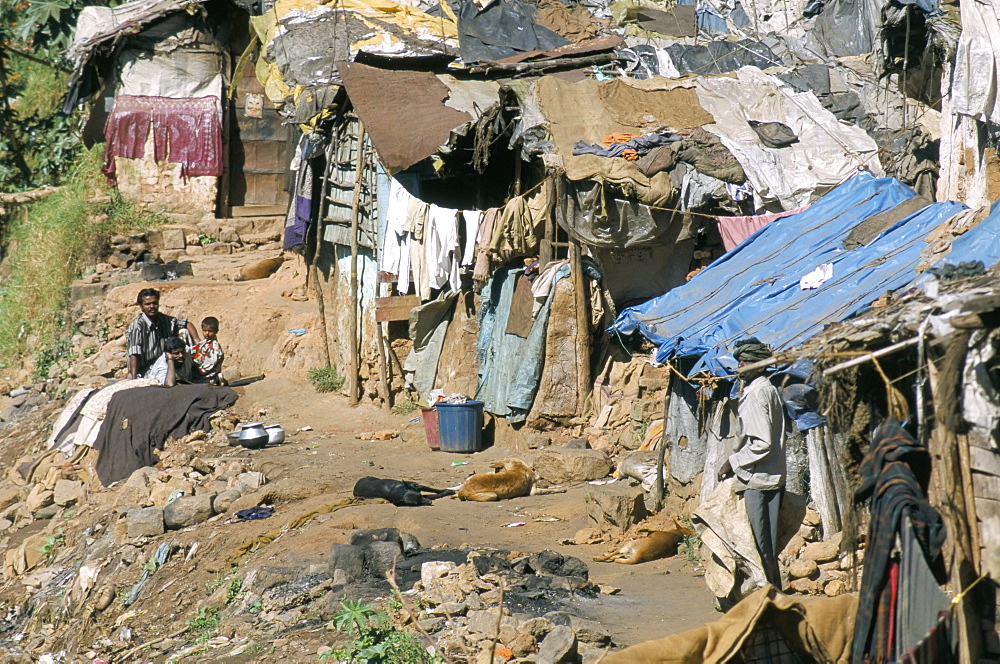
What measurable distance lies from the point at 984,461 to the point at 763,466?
202 cm

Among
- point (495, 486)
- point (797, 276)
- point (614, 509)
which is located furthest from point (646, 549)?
point (797, 276)

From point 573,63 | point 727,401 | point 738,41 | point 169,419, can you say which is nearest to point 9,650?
point 169,419

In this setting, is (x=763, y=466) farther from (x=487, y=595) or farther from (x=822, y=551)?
(x=487, y=595)

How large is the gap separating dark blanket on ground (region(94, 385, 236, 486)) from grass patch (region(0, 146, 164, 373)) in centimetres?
531

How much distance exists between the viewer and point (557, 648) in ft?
20.0

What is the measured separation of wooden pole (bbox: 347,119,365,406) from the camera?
14.0 metres

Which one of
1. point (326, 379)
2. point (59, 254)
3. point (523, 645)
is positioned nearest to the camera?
point (523, 645)

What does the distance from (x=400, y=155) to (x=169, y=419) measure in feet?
13.3

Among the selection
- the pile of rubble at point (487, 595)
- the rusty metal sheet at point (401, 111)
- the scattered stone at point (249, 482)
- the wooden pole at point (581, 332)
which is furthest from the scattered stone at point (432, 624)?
the rusty metal sheet at point (401, 111)

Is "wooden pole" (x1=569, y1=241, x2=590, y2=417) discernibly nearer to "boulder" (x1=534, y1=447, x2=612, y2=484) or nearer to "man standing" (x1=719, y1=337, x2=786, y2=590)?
"boulder" (x1=534, y1=447, x2=612, y2=484)

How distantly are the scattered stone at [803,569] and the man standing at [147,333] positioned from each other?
8478mm

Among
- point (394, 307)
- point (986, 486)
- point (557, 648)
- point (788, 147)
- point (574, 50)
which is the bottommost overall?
point (557, 648)

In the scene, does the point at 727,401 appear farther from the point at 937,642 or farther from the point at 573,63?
the point at 573,63

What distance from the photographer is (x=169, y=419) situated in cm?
1276
